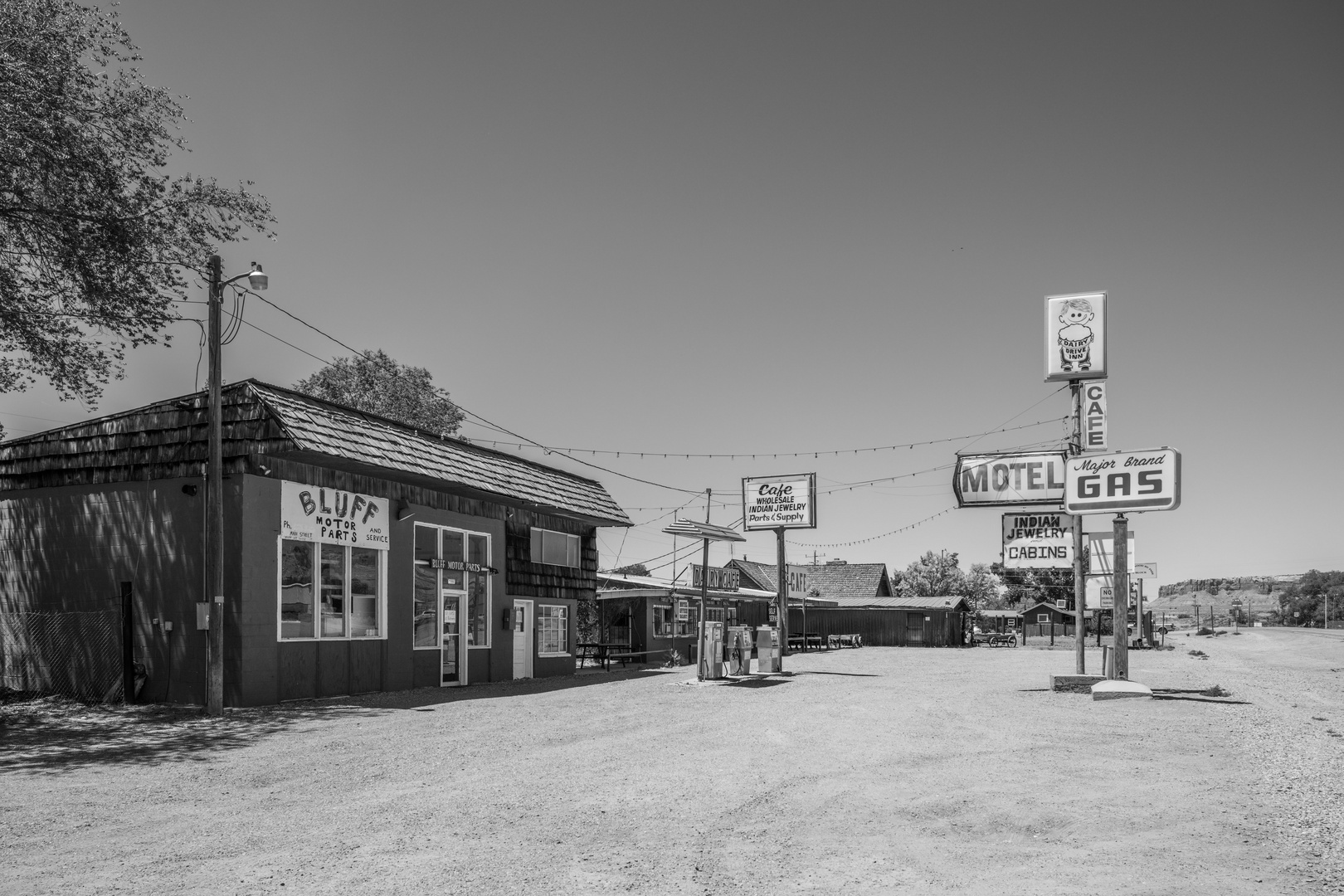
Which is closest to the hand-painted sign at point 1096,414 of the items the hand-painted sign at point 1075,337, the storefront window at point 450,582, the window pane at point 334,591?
the hand-painted sign at point 1075,337

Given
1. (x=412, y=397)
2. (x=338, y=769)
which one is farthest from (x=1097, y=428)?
(x=412, y=397)

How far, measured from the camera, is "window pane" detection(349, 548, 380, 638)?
752 inches

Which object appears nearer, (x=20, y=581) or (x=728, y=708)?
(x=728, y=708)

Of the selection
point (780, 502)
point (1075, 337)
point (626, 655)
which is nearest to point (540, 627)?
point (626, 655)

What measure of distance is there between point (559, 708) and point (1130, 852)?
36.5 ft

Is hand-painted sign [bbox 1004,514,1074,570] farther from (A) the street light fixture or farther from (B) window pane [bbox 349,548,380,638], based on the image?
(A) the street light fixture

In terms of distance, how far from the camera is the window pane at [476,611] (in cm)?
2286

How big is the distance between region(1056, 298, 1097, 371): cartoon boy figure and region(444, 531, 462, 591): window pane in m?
13.3

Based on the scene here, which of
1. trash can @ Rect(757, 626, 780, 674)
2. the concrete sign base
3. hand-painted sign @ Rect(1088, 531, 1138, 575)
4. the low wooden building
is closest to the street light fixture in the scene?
trash can @ Rect(757, 626, 780, 674)

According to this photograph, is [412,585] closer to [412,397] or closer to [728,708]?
[728,708]

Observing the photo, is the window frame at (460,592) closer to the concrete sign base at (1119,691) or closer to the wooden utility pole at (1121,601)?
the concrete sign base at (1119,691)

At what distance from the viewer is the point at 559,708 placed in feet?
54.5

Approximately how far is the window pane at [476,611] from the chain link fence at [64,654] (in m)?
7.26

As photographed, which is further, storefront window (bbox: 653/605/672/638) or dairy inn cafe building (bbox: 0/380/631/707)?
storefront window (bbox: 653/605/672/638)
